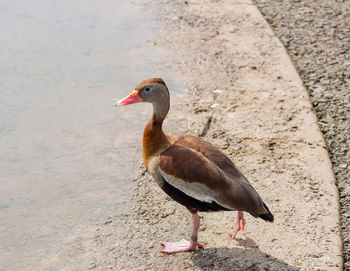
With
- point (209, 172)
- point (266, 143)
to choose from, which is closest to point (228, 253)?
point (209, 172)

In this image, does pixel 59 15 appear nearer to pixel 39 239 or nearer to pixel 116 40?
pixel 116 40

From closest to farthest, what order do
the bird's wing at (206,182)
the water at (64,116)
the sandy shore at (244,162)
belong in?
1. the bird's wing at (206,182)
2. the sandy shore at (244,162)
3. the water at (64,116)

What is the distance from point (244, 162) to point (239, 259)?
1.12 m

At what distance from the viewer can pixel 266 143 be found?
15.7 ft

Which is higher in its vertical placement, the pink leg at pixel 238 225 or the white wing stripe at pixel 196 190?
the white wing stripe at pixel 196 190

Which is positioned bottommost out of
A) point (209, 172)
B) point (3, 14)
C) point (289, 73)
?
point (3, 14)

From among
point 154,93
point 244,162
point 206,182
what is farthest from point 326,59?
point 206,182

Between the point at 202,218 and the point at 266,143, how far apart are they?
110cm

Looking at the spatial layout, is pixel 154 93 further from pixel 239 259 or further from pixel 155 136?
pixel 239 259

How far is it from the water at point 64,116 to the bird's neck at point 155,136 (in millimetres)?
669

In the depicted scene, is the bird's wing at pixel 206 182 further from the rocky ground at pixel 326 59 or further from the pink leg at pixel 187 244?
the rocky ground at pixel 326 59

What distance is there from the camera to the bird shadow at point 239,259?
358 cm

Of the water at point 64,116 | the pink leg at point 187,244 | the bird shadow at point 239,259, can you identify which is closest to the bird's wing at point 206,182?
the pink leg at point 187,244

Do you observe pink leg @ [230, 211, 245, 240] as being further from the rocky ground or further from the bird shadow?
the rocky ground
